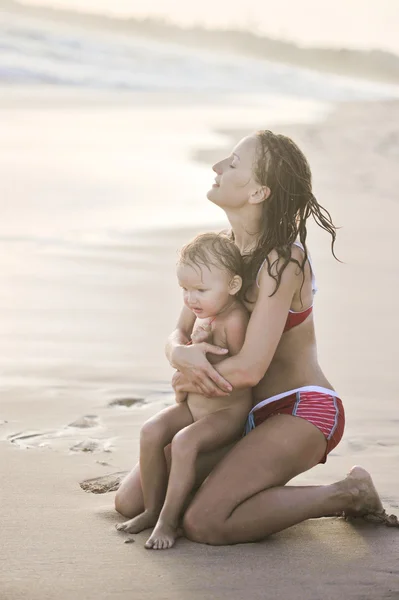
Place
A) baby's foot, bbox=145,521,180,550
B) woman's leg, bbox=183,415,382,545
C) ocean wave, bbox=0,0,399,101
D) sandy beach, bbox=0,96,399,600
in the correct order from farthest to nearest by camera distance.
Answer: ocean wave, bbox=0,0,399,101
woman's leg, bbox=183,415,382,545
baby's foot, bbox=145,521,180,550
sandy beach, bbox=0,96,399,600

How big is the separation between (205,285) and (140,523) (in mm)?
840

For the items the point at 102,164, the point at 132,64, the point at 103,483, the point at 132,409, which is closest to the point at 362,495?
the point at 103,483

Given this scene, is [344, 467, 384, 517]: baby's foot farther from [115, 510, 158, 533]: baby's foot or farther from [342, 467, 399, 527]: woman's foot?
[115, 510, 158, 533]: baby's foot

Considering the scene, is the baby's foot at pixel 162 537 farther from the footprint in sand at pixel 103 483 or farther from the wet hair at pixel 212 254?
the wet hair at pixel 212 254

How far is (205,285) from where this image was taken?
13.0 ft

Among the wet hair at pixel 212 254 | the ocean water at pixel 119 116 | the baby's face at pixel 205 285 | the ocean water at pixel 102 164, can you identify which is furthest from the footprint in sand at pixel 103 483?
the ocean water at pixel 119 116

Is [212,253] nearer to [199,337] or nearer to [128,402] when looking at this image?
[199,337]

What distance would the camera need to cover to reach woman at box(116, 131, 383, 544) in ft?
12.7

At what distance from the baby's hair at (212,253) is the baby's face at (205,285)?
18 mm

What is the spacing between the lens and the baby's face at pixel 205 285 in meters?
3.97

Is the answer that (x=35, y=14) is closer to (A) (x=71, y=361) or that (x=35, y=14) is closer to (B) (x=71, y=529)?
(A) (x=71, y=361)

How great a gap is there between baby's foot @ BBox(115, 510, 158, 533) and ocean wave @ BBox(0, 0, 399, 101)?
1565 cm

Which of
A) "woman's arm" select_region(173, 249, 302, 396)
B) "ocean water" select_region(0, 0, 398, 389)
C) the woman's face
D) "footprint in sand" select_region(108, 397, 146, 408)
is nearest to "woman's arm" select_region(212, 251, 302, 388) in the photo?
"woman's arm" select_region(173, 249, 302, 396)

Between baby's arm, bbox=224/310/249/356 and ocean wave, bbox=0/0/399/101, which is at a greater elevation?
ocean wave, bbox=0/0/399/101
